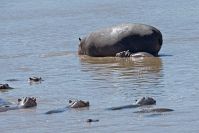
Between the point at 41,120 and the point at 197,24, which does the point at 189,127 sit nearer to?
the point at 41,120

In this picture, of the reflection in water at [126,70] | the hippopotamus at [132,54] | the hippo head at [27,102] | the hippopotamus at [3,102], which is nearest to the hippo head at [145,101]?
Result: the hippo head at [27,102]

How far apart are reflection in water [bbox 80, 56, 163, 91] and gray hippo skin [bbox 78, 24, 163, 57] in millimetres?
300

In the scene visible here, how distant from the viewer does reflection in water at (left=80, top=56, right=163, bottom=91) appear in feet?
46.4

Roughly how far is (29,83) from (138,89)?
239 centimetres

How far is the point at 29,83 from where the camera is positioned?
14.7 meters

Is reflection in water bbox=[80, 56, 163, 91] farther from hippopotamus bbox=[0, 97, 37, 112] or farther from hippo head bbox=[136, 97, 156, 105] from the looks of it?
hippopotamus bbox=[0, 97, 37, 112]

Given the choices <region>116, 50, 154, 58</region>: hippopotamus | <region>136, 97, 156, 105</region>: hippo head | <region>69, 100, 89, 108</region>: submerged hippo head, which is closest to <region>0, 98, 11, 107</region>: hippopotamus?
<region>69, 100, 89, 108</region>: submerged hippo head

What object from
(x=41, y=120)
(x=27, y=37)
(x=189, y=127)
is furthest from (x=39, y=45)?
(x=189, y=127)

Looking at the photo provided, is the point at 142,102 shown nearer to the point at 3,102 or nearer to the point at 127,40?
the point at 3,102

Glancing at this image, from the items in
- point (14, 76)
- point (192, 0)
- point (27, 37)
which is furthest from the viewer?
point (192, 0)

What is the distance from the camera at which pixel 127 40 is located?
1822 cm

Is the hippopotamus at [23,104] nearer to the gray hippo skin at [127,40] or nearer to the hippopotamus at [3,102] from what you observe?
the hippopotamus at [3,102]

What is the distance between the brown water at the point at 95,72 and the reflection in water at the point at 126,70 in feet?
0.05

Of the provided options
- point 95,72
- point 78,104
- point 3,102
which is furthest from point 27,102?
point 95,72
